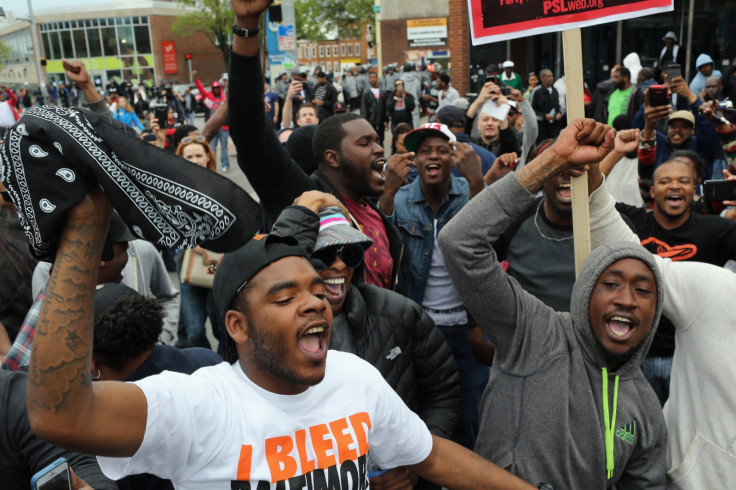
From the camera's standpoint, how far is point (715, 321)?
2.38 metres

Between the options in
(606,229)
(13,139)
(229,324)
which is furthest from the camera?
(606,229)

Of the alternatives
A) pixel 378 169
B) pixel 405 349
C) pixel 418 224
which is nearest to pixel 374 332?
pixel 405 349

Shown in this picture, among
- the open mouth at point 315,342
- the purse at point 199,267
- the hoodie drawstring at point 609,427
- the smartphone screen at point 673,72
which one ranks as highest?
the smartphone screen at point 673,72

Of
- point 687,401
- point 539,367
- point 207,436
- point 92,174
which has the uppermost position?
point 92,174

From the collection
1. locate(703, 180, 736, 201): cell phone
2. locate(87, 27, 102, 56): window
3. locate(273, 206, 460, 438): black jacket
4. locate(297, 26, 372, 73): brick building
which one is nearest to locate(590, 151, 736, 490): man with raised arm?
locate(273, 206, 460, 438): black jacket

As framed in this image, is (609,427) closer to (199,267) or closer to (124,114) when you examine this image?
(199,267)

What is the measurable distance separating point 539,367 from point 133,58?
6500 centimetres

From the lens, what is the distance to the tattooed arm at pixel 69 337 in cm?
131

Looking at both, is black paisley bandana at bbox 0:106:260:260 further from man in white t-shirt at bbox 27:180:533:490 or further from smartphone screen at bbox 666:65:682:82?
smartphone screen at bbox 666:65:682:82

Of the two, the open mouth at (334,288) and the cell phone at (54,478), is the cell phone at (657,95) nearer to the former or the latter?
the open mouth at (334,288)

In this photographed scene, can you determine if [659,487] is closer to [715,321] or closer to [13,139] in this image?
[715,321]

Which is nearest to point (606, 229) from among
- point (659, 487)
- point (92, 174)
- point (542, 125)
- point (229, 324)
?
point (659, 487)

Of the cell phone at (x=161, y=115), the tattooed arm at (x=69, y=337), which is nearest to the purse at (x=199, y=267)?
the tattooed arm at (x=69, y=337)

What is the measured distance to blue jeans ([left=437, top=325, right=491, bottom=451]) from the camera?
332 centimetres
